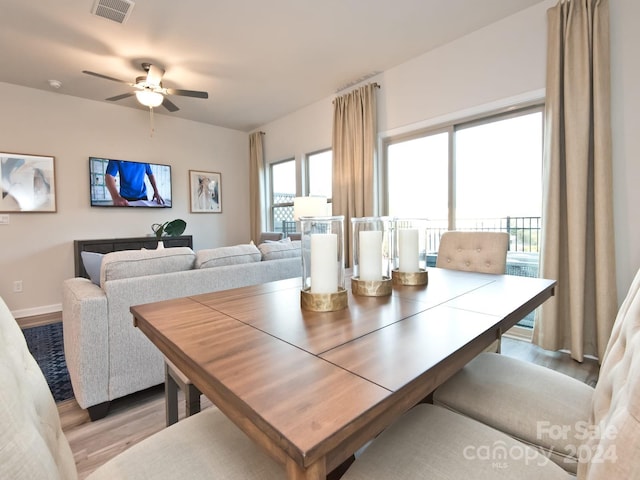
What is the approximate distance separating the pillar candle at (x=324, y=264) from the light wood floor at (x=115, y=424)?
1.27m

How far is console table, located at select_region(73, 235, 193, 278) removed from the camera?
3.86 meters

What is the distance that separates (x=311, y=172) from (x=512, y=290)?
12.3ft

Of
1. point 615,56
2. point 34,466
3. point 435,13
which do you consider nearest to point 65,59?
point 435,13

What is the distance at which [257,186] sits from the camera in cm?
535

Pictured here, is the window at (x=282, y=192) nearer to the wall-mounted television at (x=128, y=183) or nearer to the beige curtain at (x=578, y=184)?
the wall-mounted television at (x=128, y=183)

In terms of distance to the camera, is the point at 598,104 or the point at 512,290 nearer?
the point at 512,290

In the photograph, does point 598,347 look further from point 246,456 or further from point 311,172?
point 311,172

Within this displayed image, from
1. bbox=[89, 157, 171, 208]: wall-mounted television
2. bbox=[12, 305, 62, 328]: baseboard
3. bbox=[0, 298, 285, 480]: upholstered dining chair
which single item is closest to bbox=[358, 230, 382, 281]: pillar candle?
bbox=[0, 298, 285, 480]: upholstered dining chair

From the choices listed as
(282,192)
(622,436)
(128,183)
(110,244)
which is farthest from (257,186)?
(622,436)

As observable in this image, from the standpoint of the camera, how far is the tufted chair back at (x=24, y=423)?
414 mm

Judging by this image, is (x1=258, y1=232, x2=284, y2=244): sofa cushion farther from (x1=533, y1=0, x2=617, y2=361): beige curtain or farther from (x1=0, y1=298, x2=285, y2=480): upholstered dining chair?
(x1=0, y1=298, x2=285, y2=480): upholstered dining chair

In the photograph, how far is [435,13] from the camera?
257 centimetres

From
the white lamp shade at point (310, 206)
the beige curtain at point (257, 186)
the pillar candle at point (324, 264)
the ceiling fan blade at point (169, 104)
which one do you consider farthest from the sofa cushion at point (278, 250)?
the beige curtain at point (257, 186)

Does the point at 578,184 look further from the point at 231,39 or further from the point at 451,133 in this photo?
the point at 231,39
